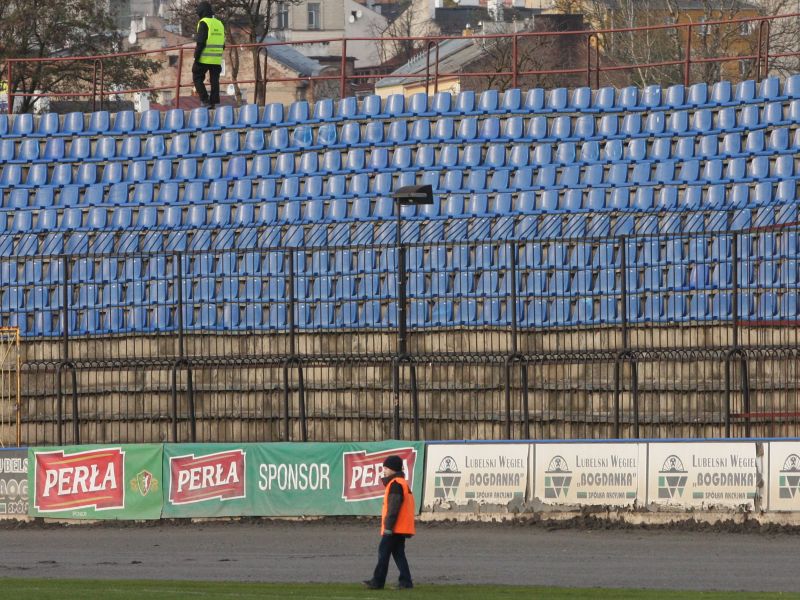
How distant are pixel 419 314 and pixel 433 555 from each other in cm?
628

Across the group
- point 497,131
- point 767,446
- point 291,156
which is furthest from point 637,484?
point 291,156

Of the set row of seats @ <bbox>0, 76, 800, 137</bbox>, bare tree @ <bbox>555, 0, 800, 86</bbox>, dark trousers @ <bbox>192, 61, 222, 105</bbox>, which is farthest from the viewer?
bare tree @ <bbox>555, 0, 800, 86</bbox>

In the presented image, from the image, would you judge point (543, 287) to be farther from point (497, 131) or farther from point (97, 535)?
point (97, 535)

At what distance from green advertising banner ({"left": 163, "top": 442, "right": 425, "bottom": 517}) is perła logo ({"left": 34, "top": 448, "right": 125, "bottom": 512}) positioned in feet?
2.38

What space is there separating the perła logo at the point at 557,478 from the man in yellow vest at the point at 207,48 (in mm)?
11366

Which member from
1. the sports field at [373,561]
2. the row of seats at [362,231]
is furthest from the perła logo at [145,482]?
the row of seats at [362,231]

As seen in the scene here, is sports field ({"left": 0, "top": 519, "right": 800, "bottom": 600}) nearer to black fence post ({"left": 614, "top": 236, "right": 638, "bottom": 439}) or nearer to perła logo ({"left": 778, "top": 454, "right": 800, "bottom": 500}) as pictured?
perła logo ({"left": 778, "top": 454, "right": 800, "bottom": 500})

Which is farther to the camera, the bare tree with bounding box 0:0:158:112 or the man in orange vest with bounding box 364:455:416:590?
the bare tree with bounding box 0:0:158:112

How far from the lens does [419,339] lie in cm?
2184

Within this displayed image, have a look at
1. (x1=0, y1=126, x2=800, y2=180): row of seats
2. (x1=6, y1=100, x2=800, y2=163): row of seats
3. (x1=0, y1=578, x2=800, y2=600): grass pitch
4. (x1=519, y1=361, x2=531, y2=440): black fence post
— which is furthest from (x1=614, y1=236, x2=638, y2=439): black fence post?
(x1=0, y1=578, x2=800, y2=600): grass pitch

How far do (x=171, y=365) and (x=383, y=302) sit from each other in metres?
3.32

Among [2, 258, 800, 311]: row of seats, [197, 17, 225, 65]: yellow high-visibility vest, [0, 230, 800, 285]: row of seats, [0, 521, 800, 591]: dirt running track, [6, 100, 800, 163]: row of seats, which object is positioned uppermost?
[197, 17, 225, 65]: yellow high-visibility vest

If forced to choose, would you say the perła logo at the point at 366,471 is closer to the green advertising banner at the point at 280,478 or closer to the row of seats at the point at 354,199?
the green advertising banner at the point at 280,478

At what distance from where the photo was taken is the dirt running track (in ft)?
47.3
